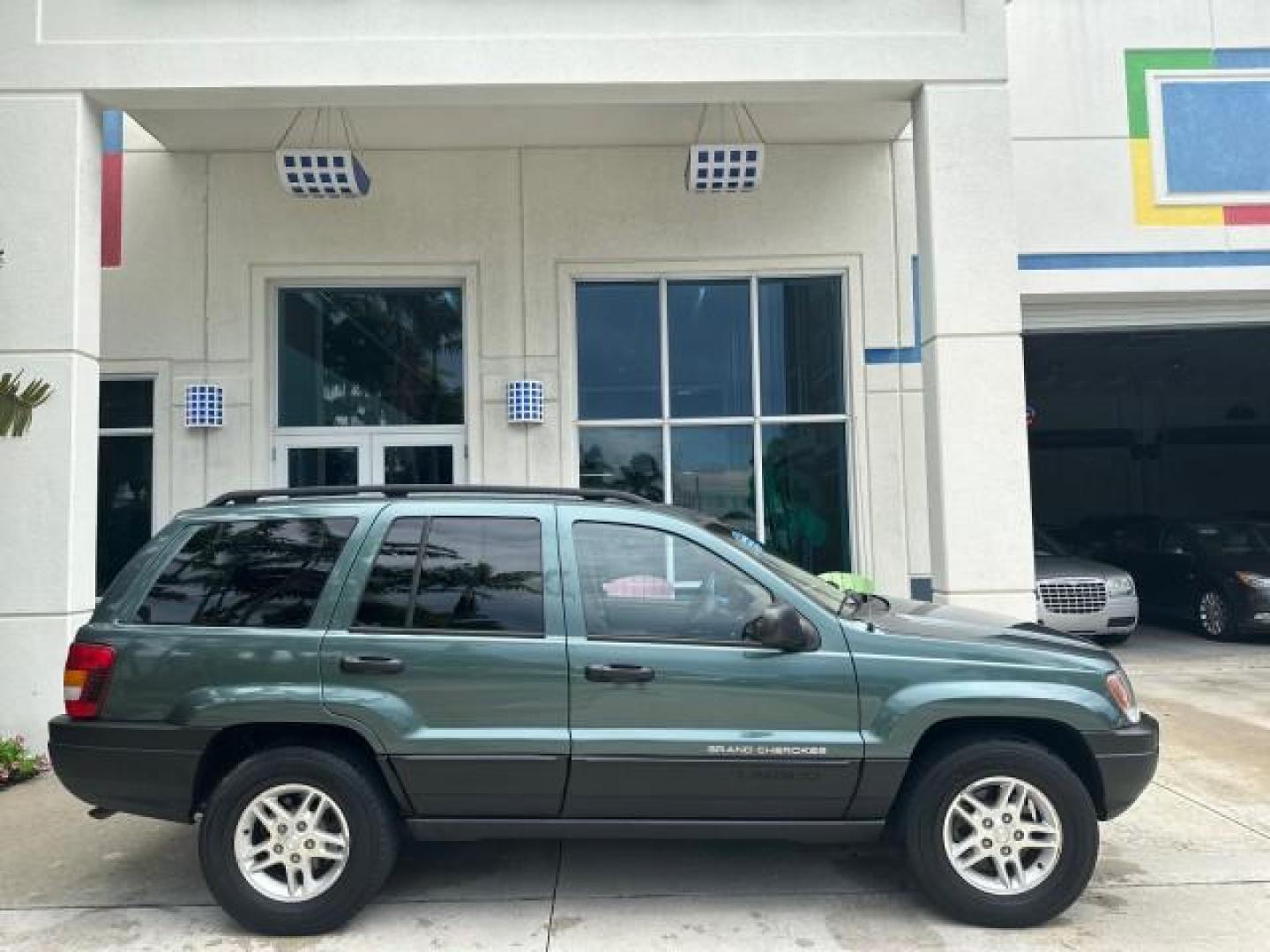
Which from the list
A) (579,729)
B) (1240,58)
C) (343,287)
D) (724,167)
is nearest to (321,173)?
(343,287)

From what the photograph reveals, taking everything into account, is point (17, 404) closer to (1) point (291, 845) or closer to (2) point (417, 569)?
(2) point (417, 569)

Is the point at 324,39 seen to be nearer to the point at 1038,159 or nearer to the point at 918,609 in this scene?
the point at 918,609

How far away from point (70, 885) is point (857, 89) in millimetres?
7074

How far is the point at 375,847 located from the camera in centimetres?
391

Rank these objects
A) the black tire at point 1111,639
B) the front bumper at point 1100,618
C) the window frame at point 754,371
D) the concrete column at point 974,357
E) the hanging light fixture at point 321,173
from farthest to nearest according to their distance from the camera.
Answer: the black tire at point 1111,639, the front bumper at point 1100,618, the window frame at point 754,371, the hanging light fixture at point 321,173, the concrete column at point 974,357

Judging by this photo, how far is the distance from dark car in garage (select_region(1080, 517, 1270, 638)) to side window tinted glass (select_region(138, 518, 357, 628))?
11315mm

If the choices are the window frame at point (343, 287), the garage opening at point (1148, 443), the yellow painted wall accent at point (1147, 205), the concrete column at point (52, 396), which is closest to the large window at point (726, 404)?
the window frame at point (343, 287)

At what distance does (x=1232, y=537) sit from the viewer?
12.5 meters

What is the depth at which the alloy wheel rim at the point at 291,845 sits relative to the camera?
3.92 metres

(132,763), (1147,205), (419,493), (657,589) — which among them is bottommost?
(132,763)

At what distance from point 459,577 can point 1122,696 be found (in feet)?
9.50

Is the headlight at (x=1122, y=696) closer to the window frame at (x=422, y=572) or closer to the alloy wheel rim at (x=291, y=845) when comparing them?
the window frame at (x=422, y=572)

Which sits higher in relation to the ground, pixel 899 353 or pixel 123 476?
pixel 899 353

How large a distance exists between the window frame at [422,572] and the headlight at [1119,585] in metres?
9.29
